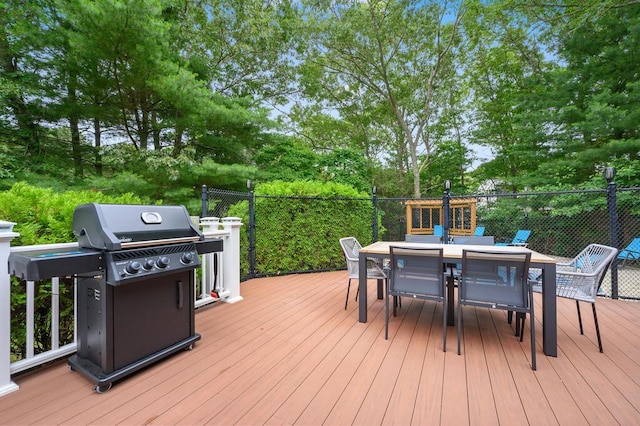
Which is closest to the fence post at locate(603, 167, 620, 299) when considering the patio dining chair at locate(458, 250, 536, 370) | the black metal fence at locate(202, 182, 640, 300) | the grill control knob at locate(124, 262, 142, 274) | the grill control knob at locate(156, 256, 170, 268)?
the black metal fence at locate(202, 182, 640, 300)

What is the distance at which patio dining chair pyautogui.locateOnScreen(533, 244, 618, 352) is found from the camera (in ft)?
7.20

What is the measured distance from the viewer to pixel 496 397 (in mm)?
1634

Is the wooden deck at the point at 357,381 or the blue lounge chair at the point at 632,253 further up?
the blue lounge chair at the point at 632,253

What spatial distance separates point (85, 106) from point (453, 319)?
9.29m

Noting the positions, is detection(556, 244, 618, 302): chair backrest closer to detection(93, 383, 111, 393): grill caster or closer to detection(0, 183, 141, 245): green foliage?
detection(93, 383, 111, 393): grill caster

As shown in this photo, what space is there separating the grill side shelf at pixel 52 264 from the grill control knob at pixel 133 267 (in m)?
0.16

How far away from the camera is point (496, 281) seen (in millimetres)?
2195

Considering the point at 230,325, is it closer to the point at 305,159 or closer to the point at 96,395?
the point at 96,395

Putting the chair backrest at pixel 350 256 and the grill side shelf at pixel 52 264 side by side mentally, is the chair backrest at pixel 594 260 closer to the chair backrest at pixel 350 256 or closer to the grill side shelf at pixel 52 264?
the chair backrest at pixel 350 256

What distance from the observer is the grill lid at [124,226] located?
5.41 ft

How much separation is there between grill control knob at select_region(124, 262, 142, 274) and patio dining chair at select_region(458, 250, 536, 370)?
2.35 m

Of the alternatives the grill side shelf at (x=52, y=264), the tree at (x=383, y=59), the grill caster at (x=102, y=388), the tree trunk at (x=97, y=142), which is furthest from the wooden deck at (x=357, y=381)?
the tree at (x=383, y=59)

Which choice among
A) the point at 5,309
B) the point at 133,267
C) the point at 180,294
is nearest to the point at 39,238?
the point at 5,309

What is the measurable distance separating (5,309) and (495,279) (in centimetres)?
341
